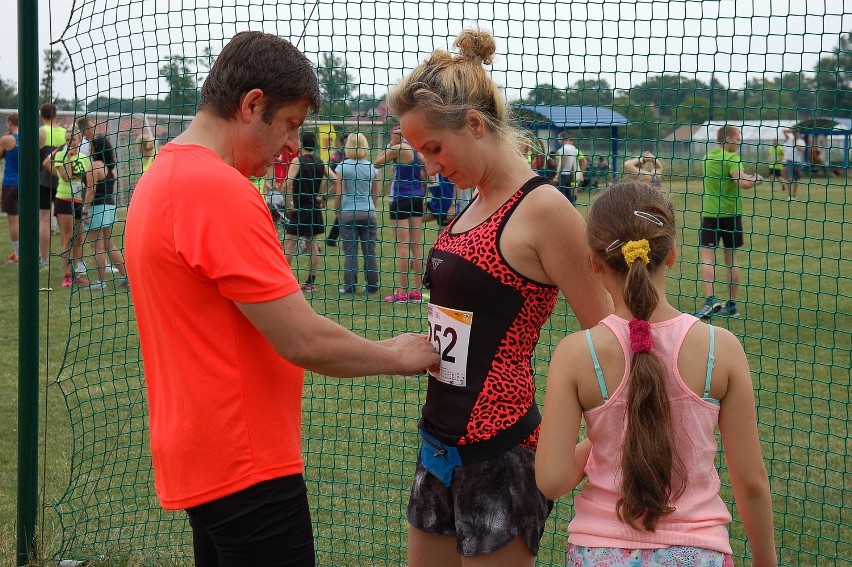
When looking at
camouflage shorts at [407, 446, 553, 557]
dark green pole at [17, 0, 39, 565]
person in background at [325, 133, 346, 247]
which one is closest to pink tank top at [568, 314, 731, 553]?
camouflage shorts at [407, 446, 553, 557]

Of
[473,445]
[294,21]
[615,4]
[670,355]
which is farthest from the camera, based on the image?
[294,21]

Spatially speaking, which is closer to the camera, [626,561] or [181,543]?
[626,561]

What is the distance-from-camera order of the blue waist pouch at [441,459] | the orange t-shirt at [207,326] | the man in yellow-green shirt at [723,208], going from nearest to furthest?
the orange t-shirt at [207,326] < the blue waist pouch at [441,459] < the man in yellow-green shirt at [723,208]

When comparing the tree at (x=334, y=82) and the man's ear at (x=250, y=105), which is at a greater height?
the tree at (x=334, y=82)

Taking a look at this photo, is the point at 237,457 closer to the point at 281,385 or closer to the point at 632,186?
the point at 281,385

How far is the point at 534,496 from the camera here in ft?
7.39

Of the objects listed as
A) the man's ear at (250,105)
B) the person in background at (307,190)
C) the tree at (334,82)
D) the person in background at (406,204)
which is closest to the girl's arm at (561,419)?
the man's ear at (250,105)

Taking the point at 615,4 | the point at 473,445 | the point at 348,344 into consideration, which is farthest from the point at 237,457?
the point at 615,4

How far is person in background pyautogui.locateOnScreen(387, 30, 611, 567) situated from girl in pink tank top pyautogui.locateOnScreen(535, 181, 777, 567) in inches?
9.7

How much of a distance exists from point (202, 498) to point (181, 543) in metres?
2.04

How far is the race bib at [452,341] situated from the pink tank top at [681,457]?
398 mm

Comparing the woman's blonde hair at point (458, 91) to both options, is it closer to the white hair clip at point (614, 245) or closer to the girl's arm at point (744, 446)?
the white hair clip at point (614, 245)

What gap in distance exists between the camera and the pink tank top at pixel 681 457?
6.24ft

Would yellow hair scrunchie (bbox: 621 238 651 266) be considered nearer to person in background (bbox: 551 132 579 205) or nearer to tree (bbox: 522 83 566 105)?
person in background (bbox: 551 132 579 205)
